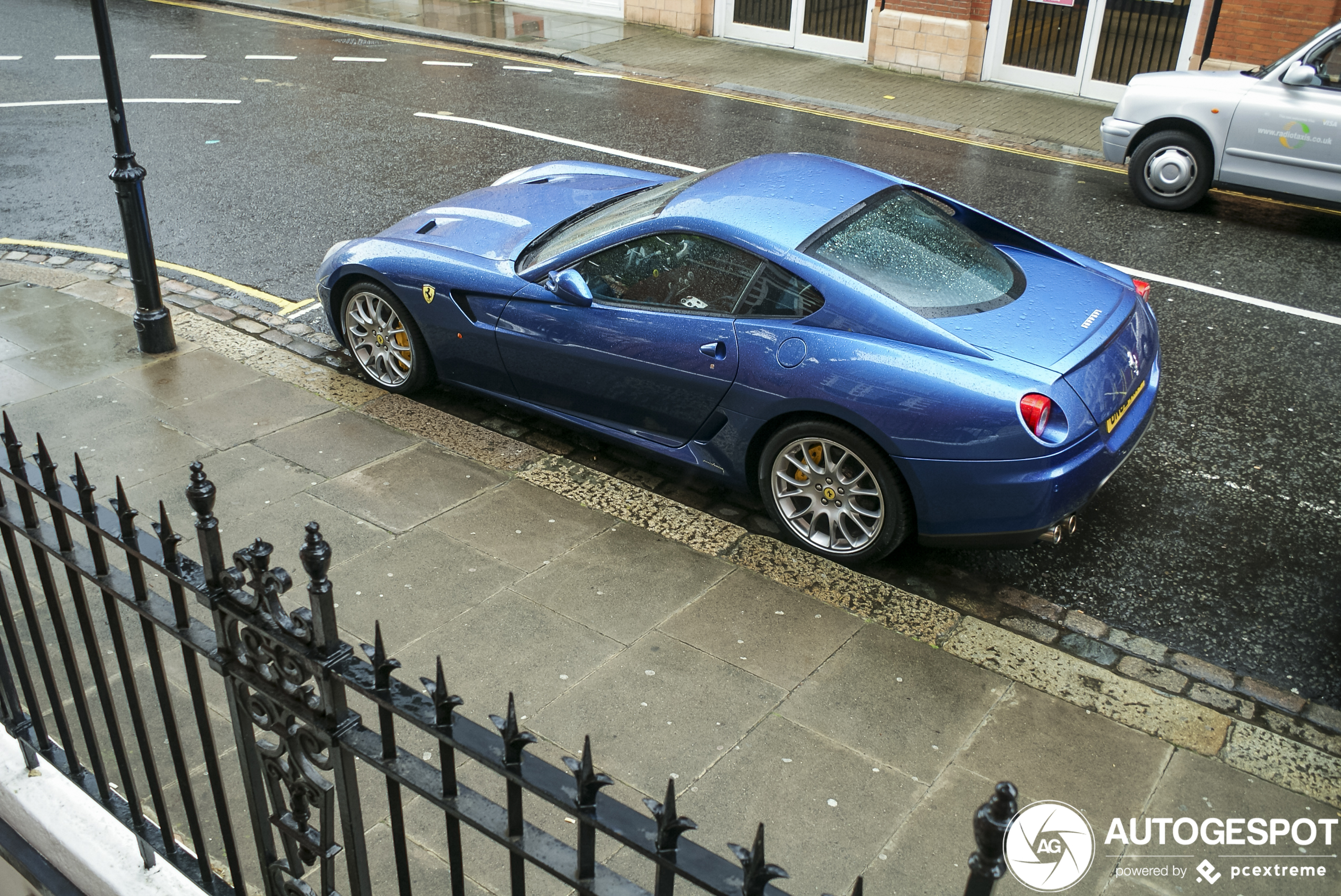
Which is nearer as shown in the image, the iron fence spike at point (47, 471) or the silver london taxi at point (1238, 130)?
the iron fence spike at point (47, 471)

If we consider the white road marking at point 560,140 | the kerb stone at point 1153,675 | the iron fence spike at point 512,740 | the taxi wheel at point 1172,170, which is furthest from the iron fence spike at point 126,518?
the taxi wheel at point 1172,170

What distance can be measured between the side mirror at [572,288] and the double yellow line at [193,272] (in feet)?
9.68

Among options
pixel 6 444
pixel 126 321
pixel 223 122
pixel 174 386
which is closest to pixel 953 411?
pixel 6 444

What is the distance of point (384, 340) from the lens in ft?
21.2

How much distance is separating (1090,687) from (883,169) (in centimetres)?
783

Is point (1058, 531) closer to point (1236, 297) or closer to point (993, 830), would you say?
point (993, 830)

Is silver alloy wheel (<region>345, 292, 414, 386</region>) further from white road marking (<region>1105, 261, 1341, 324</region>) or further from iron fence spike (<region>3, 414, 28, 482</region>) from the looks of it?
white road marking (<region>1105, 261, 1341, 324</region>)

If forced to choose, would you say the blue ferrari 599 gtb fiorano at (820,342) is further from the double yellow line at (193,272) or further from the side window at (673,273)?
the double yellow line at (193,272)

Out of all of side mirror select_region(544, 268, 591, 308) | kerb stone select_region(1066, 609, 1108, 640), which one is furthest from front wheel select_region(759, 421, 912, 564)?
side mirror select_region(544, 268, 591, 308)

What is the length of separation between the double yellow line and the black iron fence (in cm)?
479

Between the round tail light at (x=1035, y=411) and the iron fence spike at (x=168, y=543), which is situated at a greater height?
the iron fence spike at (x=168, y=543)

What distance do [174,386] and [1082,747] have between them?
17.3 ft

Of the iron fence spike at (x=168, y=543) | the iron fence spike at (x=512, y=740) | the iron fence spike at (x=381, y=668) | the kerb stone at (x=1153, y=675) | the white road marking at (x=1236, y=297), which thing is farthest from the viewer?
the white road marking at (x=1236, y=297)

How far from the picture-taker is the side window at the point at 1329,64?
30.1 feet
